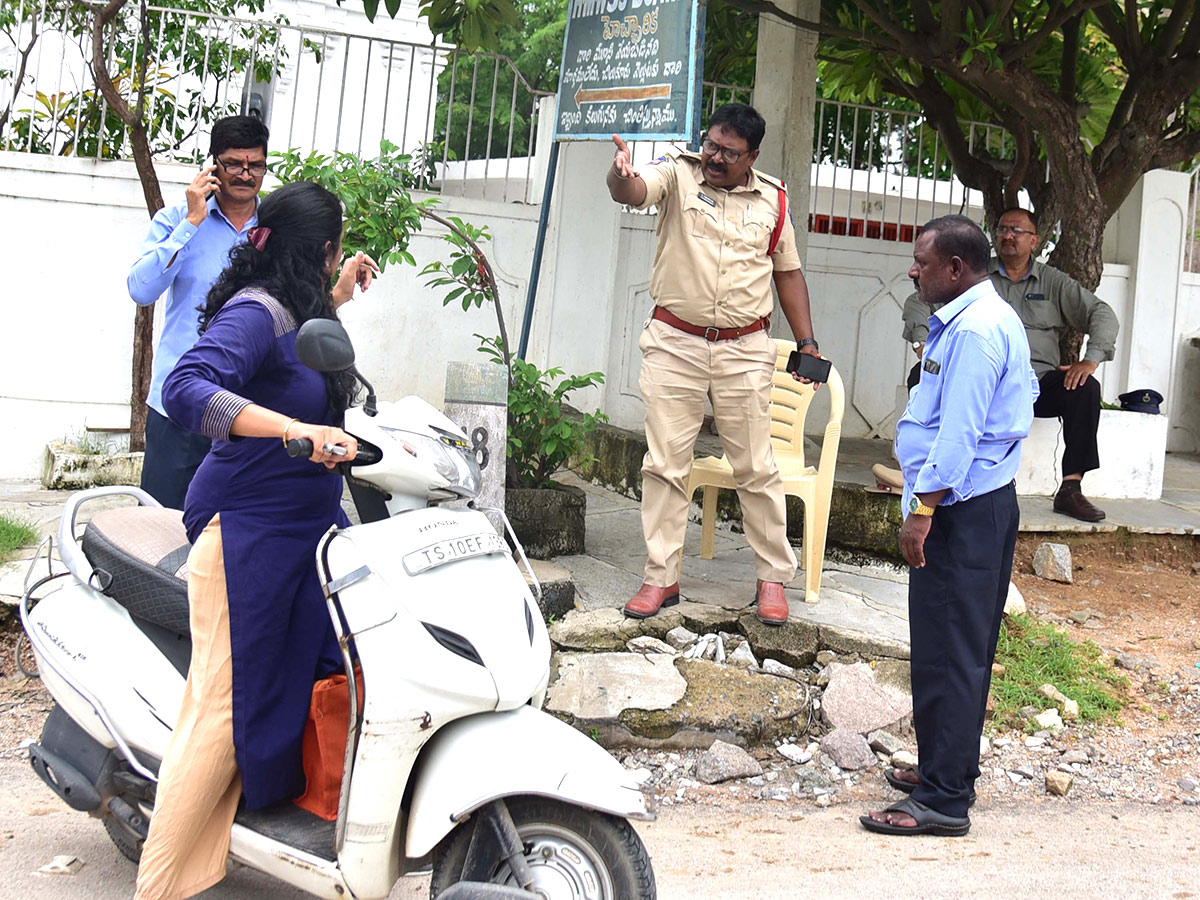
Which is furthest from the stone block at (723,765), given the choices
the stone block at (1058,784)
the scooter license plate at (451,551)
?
the scooter license plate at (451,551)

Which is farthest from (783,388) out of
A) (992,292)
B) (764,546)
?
(992,292)

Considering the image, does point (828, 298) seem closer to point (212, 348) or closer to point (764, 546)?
point (764, 546)

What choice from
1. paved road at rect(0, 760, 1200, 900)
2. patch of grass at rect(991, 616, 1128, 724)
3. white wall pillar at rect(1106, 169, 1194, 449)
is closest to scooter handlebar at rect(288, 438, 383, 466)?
paved road at rect(0, 760, 1200, 900)

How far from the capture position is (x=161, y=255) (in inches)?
154

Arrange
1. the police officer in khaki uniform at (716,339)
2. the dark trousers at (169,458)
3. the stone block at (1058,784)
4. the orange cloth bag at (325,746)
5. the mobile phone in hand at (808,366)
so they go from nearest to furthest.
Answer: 1. the orange cloth bag at (325,746)
2. the dark trousers at (169,458)
3. the stone block at (1058,784)
4. the police officer in khaki uniform at (716,339)
5. the mobile phone in hand at (808,366)

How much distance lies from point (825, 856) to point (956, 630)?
78cm

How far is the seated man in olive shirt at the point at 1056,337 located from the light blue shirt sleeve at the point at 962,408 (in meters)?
2.96

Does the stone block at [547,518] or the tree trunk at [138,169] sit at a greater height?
the tree trunk at [138,169]

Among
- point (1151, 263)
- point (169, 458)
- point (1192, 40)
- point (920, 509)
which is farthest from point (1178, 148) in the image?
point (169, 458)

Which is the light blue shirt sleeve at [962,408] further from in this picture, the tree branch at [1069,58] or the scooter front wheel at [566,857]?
the tree branch at [1069,58]

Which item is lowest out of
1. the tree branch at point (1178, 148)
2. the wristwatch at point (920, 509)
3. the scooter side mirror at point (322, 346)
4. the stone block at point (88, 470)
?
the stone block at point (88, 470)

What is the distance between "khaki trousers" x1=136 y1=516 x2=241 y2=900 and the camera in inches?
101

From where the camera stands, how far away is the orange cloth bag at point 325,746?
268cm

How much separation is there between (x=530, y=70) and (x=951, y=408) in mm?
24213
